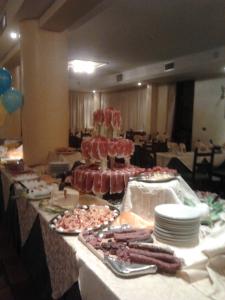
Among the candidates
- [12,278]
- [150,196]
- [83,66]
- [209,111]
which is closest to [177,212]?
[150,196]

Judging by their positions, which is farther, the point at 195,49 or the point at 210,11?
the point at 195,49

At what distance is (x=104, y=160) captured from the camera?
5.71 feet

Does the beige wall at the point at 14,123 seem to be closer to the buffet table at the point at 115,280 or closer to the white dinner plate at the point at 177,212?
the buffet table at the point at 115,280

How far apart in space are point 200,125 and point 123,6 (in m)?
4.16

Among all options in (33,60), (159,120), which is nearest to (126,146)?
(33,60)

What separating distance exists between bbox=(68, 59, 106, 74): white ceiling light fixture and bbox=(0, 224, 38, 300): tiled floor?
4313 mm

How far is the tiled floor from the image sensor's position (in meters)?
1.81

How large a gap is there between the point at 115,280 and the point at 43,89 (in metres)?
2.52

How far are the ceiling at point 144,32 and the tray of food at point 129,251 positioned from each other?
187 cm

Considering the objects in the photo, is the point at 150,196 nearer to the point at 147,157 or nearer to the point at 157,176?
the point at 157,176

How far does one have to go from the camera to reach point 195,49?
4711 millimetres

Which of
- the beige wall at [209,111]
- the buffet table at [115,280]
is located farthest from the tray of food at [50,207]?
the beige wall at [209,111]

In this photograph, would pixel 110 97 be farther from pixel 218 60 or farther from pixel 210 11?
pixel 210 11

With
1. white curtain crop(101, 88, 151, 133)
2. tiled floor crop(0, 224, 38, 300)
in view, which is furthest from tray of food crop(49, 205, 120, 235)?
white curtain crop(101, 88, 151, 133)
